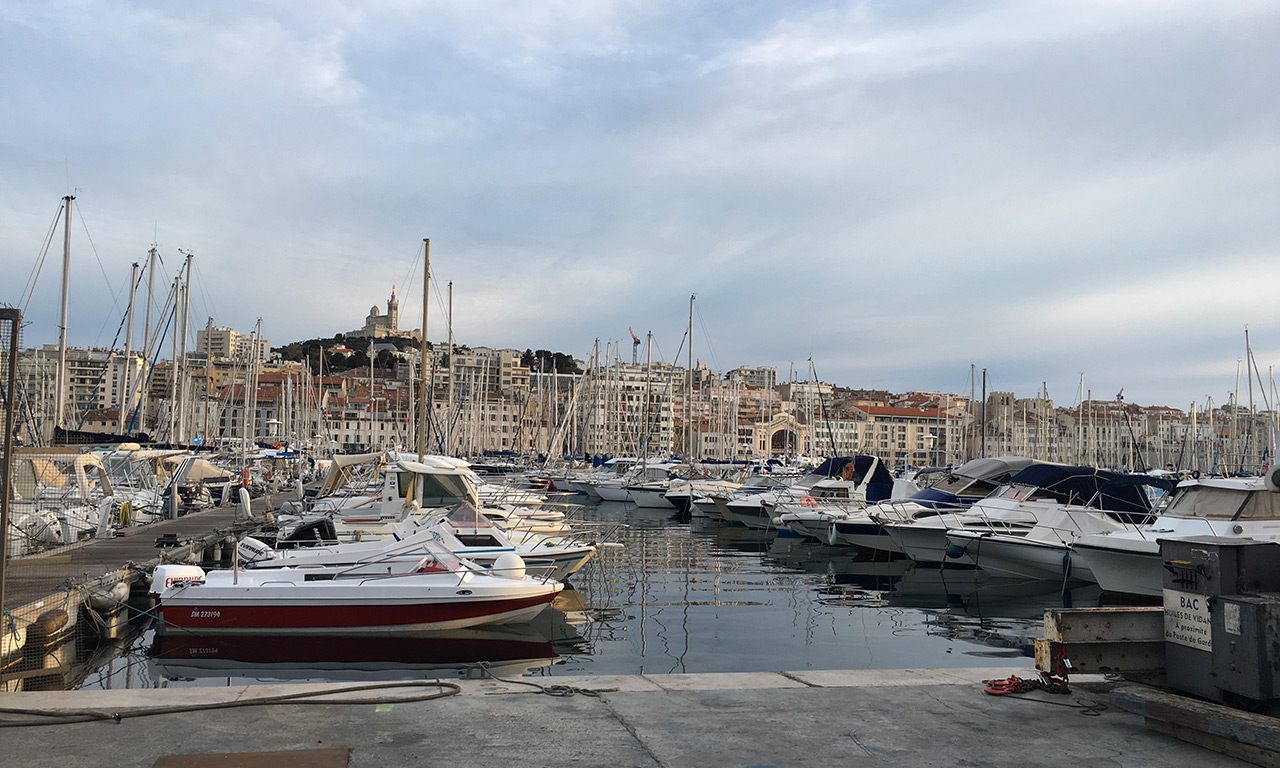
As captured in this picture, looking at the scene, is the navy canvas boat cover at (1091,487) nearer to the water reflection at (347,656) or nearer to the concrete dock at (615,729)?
the water reflection at (347,656)

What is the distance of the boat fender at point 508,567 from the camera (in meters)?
16.5

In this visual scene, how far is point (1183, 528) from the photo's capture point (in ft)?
61.7

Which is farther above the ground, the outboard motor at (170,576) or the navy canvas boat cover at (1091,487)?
the navy canvas boat cover at (1091,487)

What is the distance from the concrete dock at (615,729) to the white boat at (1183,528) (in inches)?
499

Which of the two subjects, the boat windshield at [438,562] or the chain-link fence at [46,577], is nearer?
the chain-link fence at [46,577]

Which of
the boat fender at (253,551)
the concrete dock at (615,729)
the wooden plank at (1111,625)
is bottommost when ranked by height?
the boat fender at (253,551)

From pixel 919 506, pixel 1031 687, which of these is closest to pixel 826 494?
pixel 919 506

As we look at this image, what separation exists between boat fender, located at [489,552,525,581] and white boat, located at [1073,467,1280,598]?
1199 cm

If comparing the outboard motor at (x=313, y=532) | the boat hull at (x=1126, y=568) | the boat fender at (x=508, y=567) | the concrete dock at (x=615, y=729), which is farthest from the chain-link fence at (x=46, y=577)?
the boat hull at (x=1126, y=568)

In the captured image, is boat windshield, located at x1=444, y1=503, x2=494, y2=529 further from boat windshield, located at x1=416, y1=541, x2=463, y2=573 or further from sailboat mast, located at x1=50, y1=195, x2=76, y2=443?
sailboat mast, located at x1=50, y1=195, x2=76, y2=443

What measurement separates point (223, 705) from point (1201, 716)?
681cm

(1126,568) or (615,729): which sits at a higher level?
(615,729)

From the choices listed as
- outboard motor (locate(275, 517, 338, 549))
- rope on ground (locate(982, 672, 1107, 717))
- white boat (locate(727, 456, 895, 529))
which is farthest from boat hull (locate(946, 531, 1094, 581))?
rope on ground (locate(982, 672, 1107, 717))

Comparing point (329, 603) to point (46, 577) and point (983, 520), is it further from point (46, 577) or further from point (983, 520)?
point (983, 520)
